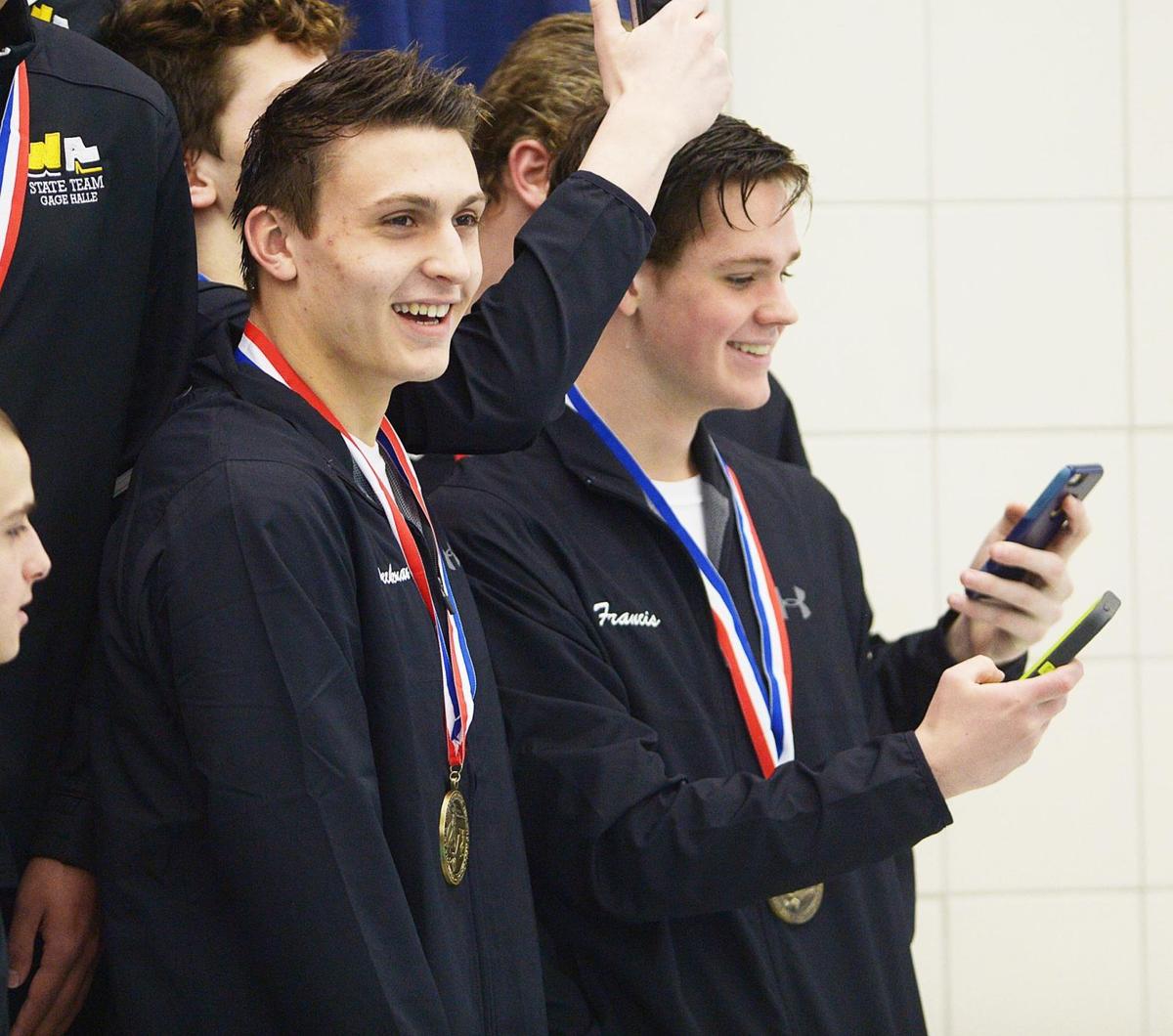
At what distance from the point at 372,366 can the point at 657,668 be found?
1.66 feet

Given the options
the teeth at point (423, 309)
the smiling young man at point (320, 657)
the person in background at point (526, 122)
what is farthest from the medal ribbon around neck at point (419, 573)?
the person in background at point (526, 122)

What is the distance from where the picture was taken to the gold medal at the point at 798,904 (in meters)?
1.92

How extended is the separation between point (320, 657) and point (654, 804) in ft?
1.67

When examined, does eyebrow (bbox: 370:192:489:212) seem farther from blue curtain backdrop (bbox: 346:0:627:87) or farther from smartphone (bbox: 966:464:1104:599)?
blue curtain backdrop (bbox: 346:0:627:87)

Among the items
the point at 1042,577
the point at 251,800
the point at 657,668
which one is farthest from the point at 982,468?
the point at 251,800

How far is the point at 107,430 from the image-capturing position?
67.8 inches

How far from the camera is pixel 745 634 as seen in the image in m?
2.01

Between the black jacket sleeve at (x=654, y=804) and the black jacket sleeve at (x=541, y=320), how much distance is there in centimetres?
22

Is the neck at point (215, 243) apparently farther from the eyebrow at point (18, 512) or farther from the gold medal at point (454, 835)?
the gold medal at point (454, 835)

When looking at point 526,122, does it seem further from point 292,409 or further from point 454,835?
point 454,835

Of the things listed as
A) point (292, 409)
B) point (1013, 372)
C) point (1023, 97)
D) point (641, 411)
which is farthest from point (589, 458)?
point (1023, 97)

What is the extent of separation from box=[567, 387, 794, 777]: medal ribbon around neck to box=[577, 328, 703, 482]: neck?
33 millimetres

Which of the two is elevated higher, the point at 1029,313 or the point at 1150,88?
the point at 1150,88

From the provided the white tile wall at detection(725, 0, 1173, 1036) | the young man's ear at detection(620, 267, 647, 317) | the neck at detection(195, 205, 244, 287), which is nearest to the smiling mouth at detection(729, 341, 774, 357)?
the young man's ear at detection(620, 267, 647, 317)
